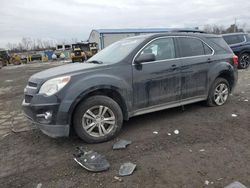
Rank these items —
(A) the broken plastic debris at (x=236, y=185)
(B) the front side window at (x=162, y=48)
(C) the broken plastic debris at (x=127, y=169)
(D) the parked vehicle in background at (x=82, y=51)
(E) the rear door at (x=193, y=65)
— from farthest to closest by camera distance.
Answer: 1. (D) the parked vehicle in background at (x=82, y=51)
2. (E) the rear door at (x=193, y=65)
3. (B) the front side window at (x=162, y=48)
4. (C) the broken plastic debris at (x=127, y=169)
5. (A) the broken plastic debris at (x=236, y=185)

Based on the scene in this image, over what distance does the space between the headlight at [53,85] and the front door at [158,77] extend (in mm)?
1221

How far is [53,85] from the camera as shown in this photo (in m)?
3.76

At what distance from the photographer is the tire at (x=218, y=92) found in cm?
551

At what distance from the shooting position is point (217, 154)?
344 cm

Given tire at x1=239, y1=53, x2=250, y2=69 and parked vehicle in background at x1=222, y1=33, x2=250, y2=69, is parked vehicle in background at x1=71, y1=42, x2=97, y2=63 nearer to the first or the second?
parked vehicle in background at x1=222, y1=33, x2=250, y2=69

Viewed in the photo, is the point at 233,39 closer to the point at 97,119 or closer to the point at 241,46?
the point at 241,46

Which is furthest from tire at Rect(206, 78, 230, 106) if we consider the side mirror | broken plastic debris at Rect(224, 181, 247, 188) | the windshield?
broken plastic debris at Rect(224, 181, 247, 188)

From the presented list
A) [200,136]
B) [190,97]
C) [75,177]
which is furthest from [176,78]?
[75,177]

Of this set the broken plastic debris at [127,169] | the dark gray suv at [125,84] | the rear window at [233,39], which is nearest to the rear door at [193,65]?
the dark gray suv at [125,84]

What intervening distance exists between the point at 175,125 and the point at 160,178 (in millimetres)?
1831

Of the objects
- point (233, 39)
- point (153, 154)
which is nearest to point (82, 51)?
point (233, 39)

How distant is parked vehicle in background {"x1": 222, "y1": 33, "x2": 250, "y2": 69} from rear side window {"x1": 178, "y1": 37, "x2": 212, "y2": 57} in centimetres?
802

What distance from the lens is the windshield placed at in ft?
14.6

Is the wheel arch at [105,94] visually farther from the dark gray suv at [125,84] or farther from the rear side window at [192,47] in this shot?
the rear side window at [192,47]
